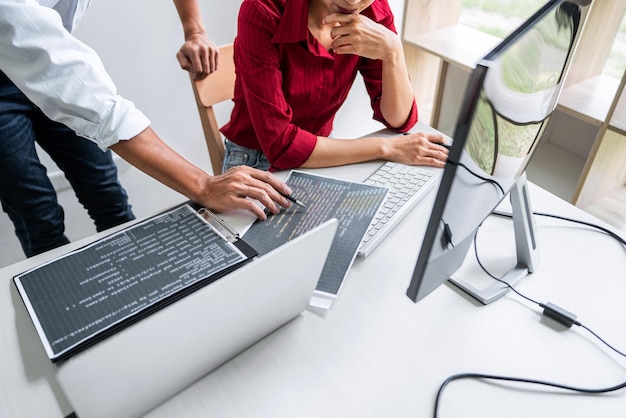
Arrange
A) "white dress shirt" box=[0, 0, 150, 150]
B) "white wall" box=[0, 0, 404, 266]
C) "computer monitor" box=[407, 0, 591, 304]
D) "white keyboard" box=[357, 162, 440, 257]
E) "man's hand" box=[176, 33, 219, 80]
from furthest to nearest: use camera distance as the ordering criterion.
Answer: "white wall" box=[0, 0, 404, 266] < "man's hand" box=[176, 33, 219, 80] < "white keyboard" box=[357, 162, 440, 257] < "white dress shirt" box=[0, 0, 150, 150] < "computer monitor" box=[407, 0, 591, 304]

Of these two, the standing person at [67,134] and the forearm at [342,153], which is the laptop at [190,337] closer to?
the standing person at [67,134]

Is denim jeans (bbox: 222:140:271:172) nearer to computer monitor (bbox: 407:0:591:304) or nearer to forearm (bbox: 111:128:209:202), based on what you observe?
forearm (bbox: 111:128:209:202)

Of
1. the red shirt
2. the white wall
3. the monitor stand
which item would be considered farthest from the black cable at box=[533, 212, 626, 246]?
the white wall

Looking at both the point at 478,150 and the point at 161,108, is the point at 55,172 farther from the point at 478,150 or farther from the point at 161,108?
the point at 478,150

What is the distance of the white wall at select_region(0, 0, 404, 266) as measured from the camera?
172 centimetres

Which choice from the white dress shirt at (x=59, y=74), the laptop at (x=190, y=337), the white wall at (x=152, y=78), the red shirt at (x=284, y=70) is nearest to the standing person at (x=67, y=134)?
the white dress shirt at (x=59, y=74)

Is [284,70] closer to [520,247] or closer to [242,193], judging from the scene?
[242,193]

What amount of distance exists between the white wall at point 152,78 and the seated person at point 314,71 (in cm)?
87

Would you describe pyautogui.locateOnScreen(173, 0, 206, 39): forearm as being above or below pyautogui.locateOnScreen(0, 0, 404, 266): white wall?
above

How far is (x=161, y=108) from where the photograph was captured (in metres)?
1.98

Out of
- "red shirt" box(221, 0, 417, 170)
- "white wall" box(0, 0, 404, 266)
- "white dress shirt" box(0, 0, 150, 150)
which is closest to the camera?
"white dress shirt" box(0, 0, 150, 150)

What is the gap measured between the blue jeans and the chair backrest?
12.4 inches

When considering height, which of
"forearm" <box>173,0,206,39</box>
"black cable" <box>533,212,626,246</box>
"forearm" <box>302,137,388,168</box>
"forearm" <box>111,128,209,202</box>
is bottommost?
"black cable" <box>533,212,626,246</box>

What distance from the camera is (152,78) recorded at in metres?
1.89
